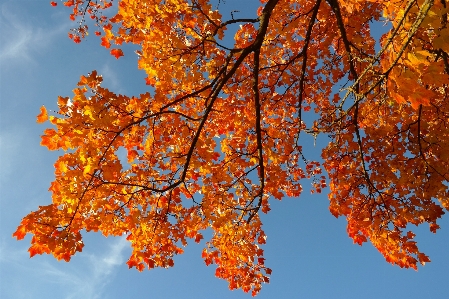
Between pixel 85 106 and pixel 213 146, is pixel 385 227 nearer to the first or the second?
pixel 213 146

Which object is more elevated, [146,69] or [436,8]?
[146,69]

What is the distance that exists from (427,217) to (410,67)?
4800mm

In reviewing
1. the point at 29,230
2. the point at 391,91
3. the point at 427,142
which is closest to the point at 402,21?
the point at 391,91

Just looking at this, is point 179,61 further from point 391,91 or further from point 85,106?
point 391,91

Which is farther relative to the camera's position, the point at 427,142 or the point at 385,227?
the point at 385,227

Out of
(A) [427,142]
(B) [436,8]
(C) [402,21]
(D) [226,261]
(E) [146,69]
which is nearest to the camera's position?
(B) [436,8]

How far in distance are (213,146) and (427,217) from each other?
419cm

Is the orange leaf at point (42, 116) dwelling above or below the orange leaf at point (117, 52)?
below

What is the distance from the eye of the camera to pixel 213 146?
6.87m

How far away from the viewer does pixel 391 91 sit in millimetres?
2377

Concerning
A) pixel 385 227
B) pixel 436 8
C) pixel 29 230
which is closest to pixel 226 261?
pixel 385 227

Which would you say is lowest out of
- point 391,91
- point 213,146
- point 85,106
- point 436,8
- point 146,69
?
point 391,91

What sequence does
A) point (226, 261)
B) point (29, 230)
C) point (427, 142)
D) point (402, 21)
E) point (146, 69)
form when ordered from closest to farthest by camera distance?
1. point (402, 21)
2. point (29, 230)
3. point (427, 142)
4. point (146, 69)
5. point (226, 261)

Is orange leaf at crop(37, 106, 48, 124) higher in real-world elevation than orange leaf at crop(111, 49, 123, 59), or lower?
lower
